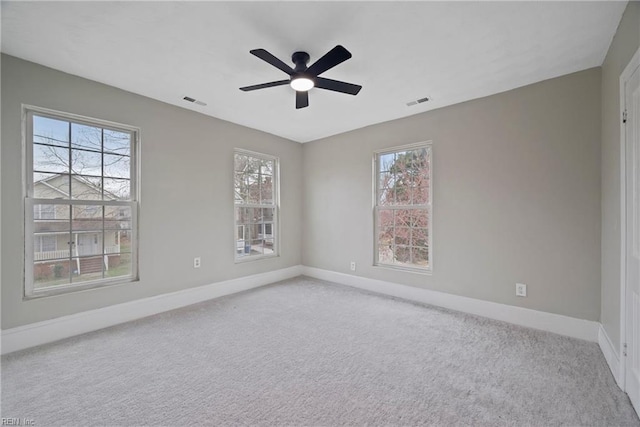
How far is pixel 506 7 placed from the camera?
5.88ft

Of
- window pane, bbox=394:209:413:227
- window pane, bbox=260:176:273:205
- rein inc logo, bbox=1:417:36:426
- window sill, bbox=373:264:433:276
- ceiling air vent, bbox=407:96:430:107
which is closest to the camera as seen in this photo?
rein inc logo, bbox=1:417:36:426

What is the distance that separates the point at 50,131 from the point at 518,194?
4807mm

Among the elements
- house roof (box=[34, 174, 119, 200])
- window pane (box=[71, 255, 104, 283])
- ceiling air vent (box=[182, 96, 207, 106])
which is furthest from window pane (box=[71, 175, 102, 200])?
ceiling air vent (box=[182, 96, 207, 106])

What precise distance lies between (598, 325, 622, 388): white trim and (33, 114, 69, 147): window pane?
16.6 ft

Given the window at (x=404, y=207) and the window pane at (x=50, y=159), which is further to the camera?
the window at (x=404, y=207)

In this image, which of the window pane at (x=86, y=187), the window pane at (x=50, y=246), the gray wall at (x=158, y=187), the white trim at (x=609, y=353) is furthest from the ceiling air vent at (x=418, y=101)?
the window pane at (x=50, y=246)

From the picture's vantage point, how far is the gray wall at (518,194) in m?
2.55

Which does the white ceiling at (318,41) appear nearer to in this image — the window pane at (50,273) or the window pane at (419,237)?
the window pane at (419,237)

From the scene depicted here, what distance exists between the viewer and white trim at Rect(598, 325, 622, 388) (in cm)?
193

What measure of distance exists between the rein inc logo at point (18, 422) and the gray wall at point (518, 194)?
11.8 feet

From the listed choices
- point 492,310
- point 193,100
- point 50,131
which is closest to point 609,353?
point 492,310

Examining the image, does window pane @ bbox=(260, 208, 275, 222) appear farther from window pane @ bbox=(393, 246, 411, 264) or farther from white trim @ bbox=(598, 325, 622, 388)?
white trim @ bbox=(598, 325, 622, 388)

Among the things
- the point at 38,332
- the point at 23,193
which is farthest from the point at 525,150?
the point at 38,332

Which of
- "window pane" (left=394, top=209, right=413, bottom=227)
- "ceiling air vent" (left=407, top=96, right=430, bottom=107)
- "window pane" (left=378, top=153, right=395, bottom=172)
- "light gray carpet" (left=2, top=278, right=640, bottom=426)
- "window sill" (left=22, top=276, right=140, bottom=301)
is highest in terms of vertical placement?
"ceiling air vent" (left=407, top=96, right=430, bottom=107)
